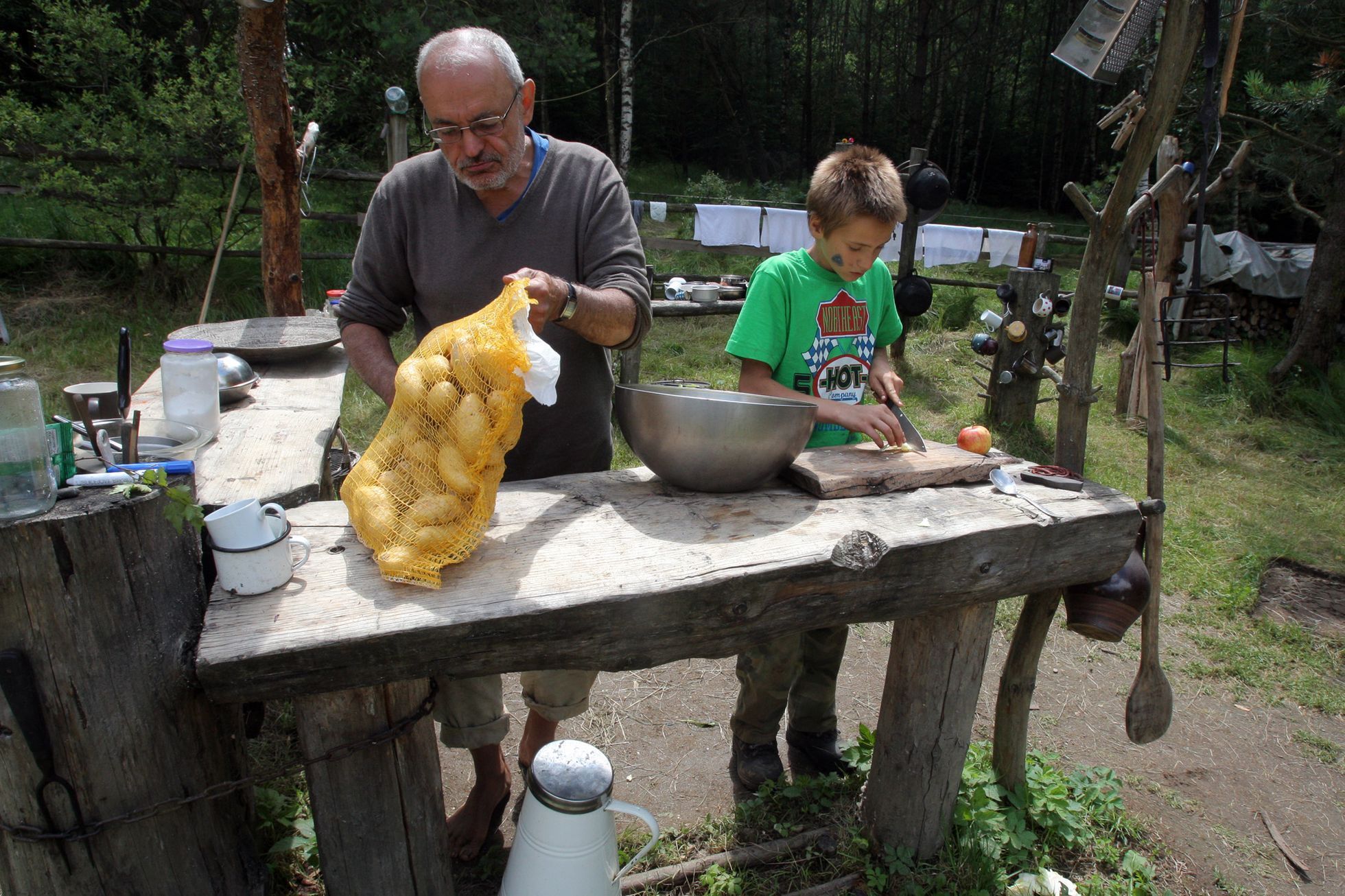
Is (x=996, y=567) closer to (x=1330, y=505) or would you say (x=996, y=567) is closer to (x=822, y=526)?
(x=822, y=526)

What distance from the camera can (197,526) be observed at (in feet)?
4.31

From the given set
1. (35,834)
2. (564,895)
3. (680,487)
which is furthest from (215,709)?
(680,487)

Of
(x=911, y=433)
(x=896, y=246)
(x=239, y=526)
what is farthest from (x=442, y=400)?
(x=896, y=246)

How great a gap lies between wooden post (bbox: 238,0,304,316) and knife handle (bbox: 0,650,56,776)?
411cm

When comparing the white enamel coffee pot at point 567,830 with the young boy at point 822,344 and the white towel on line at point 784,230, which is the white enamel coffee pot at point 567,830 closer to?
the young boy at point 822,344

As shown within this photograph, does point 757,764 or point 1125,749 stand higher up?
point 757,764

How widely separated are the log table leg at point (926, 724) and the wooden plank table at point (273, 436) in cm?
153

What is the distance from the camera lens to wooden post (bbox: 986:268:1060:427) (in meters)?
5.41

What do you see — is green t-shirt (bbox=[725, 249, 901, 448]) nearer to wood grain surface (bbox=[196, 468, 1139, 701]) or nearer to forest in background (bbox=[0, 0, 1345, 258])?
wood grain surface (bbox=[196, 468, 1139, 701])

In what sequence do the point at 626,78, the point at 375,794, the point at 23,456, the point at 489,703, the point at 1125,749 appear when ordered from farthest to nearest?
the point at 626,78
the point at 1125,749
the point at 489,703
the point at 375,794
the point at 23,456

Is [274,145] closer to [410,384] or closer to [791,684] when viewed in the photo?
[410,384]

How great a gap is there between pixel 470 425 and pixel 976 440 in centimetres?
132

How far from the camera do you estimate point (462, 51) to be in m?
1.67

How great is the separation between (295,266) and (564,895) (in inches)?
180
